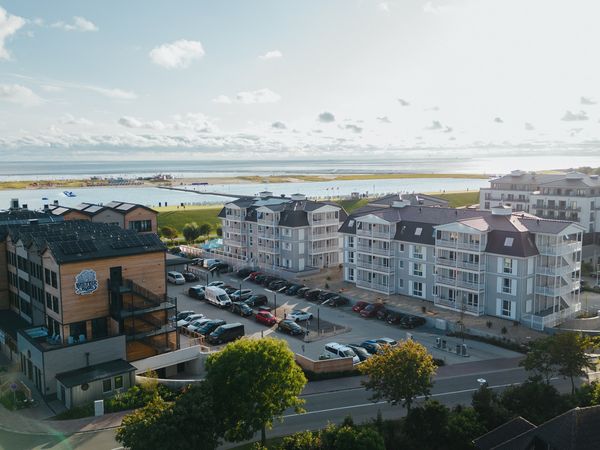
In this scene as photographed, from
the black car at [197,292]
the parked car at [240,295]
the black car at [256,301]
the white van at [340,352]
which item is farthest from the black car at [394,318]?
the black car at [197,292]

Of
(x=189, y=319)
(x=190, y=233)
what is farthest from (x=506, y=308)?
(x=190, y=233)

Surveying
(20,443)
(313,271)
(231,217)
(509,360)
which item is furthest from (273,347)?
(231,217)

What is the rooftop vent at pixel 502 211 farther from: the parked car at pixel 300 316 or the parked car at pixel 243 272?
the parked car at pixel 243 272

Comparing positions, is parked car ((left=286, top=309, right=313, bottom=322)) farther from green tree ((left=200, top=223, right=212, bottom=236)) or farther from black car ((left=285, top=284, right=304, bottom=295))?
green tree ((left=200, top=223, right=212, bottom=236))

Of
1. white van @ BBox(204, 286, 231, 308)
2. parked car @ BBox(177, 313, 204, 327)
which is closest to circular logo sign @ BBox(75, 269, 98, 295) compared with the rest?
parked car @ BBox(177, 313, 204, 327)

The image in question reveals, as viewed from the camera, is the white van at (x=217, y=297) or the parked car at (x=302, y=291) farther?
the parked car at (x=302, y=291)

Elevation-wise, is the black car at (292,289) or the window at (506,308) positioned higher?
the window at (506,308)

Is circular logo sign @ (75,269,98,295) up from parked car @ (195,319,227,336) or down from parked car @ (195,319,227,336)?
up
